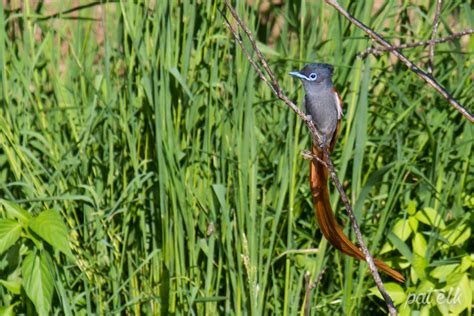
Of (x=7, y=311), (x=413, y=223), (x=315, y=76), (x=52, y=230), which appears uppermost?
(x=315, y=76)

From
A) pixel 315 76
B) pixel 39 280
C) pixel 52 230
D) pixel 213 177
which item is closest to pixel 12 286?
pixel 39 280

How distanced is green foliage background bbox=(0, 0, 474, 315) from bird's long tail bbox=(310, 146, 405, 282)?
0.20 metres

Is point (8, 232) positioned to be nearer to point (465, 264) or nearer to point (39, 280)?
point (39, 280)

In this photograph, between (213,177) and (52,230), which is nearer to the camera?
(52,230)

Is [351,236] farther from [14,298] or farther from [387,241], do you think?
[14,298]

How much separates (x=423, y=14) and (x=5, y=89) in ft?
5.16

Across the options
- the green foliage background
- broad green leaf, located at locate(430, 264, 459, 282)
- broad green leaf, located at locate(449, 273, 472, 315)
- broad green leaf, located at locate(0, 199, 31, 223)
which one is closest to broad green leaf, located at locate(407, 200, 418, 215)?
the green foliage background

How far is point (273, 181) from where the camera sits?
Answer: 3.31m

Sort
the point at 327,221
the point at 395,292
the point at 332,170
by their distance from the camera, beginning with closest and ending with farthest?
the point at 332,170 → the point at 327,221 → the point at 395,292

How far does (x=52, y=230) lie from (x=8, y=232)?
0.16m

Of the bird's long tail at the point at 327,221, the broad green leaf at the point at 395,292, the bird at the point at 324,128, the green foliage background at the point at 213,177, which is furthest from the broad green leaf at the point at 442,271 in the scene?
the bird's long tail at the point at 327,221

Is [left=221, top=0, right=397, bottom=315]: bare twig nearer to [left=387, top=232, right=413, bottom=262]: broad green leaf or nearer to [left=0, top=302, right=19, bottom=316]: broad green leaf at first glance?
[left=387, top=232, right=413, bottom=262]: broad green leaf

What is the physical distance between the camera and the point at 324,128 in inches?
129

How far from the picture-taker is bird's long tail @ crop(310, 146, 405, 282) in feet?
8.40
